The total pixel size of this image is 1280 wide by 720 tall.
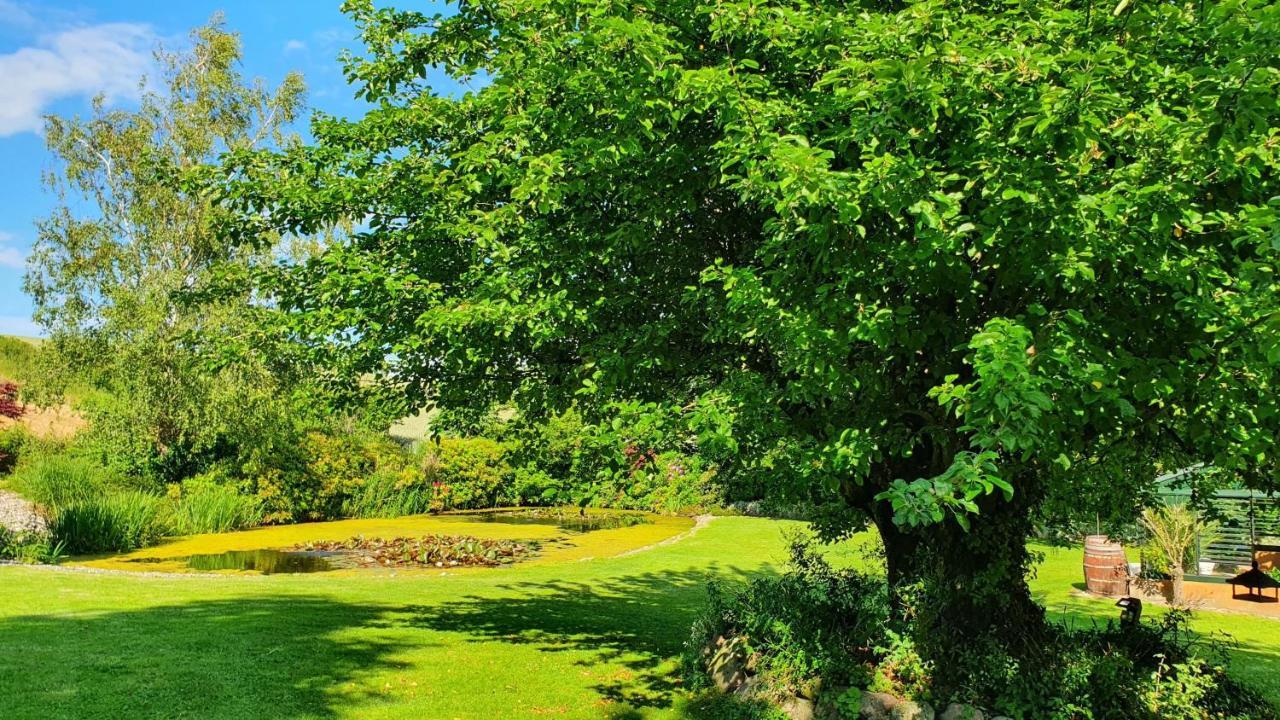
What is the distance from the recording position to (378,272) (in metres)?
8.40

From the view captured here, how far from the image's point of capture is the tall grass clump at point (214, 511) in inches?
810

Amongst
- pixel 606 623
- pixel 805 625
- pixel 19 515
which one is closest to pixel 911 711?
pixel 805 625

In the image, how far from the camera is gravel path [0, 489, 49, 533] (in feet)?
56.7

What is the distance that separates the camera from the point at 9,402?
3136 centimetres

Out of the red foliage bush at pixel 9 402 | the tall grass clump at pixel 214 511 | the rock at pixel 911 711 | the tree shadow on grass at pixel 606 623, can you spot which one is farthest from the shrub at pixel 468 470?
the rock at pixel 911 711

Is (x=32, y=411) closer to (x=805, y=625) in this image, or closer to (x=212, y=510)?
(x=212, y=510)

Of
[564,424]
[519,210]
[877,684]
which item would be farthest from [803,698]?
[564,424]

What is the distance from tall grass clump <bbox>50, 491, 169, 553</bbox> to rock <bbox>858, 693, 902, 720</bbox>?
17058 mm

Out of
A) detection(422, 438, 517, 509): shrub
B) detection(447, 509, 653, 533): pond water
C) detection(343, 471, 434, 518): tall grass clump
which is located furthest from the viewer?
detection(422, 438, 517, 509): shrub

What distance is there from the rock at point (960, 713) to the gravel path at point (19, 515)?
18.6 m

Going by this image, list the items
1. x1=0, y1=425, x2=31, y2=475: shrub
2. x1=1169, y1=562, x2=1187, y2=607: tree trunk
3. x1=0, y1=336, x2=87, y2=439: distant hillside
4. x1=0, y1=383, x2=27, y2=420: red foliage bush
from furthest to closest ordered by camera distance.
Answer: x1=0, y1=383, x2=27, y2=420: red foliage bush, x1=0, y1=336, x2=87, y2=439: distant hillside, x1=0, y1=425, x2=31, y2=475: shrub, x1=1169, y1=562, x2=1187, y2=607: tree trunk

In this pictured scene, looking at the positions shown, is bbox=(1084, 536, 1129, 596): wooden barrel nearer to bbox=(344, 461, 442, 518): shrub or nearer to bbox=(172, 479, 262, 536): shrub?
bbox=(344, 461, 442, 518): shrub

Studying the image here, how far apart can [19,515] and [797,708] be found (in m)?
20.3

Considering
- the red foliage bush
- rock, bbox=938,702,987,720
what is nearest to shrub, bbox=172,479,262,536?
the red foliage bush
